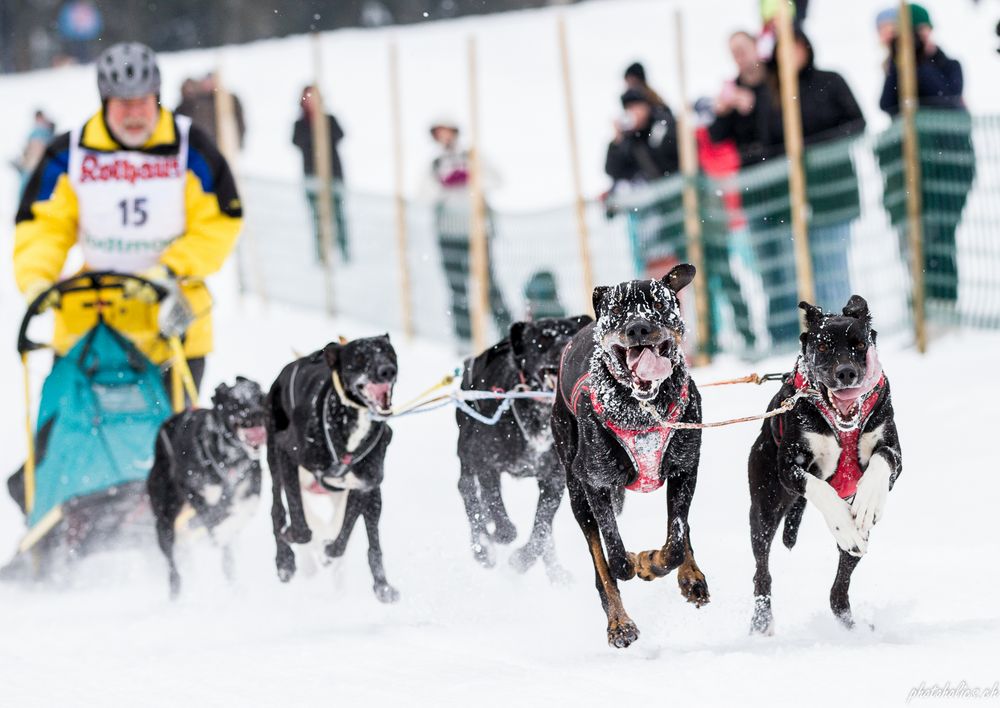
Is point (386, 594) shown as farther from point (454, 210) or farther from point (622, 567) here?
point (454, 210)

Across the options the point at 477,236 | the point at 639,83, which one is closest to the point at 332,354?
the point at 477,236

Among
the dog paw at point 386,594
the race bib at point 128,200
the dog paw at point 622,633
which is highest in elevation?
the race bib at point 128,200

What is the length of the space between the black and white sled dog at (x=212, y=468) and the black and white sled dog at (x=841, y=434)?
8.01 feet

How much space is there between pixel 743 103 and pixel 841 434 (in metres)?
4.99

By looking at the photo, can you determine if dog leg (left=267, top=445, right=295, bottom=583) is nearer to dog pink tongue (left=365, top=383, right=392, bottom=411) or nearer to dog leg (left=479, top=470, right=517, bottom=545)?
dog pink tongue (left=365, top=383, right=392, bottom=411)

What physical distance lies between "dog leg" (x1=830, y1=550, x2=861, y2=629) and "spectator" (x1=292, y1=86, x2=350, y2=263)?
906 cm

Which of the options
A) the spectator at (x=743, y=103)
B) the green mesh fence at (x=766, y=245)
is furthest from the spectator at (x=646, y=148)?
the spectator at (x=743, y=103)

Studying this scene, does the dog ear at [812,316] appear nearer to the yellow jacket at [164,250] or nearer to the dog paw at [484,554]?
the dog paw at [484,554]

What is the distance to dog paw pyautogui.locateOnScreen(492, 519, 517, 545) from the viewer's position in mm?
5680

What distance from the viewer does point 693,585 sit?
425 centimetres

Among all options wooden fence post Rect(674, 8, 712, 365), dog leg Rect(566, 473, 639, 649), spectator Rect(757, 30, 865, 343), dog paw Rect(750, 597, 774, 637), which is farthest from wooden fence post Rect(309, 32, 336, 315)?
dog paw Rect(750, 597, 774, 637)

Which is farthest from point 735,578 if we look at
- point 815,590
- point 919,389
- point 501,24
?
point 501,24

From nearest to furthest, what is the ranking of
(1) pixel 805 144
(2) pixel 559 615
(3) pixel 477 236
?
(2) pixel 559 615 < (1) pixel 805 144 < (3) pixel 477 236

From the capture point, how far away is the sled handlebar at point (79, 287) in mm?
6254
